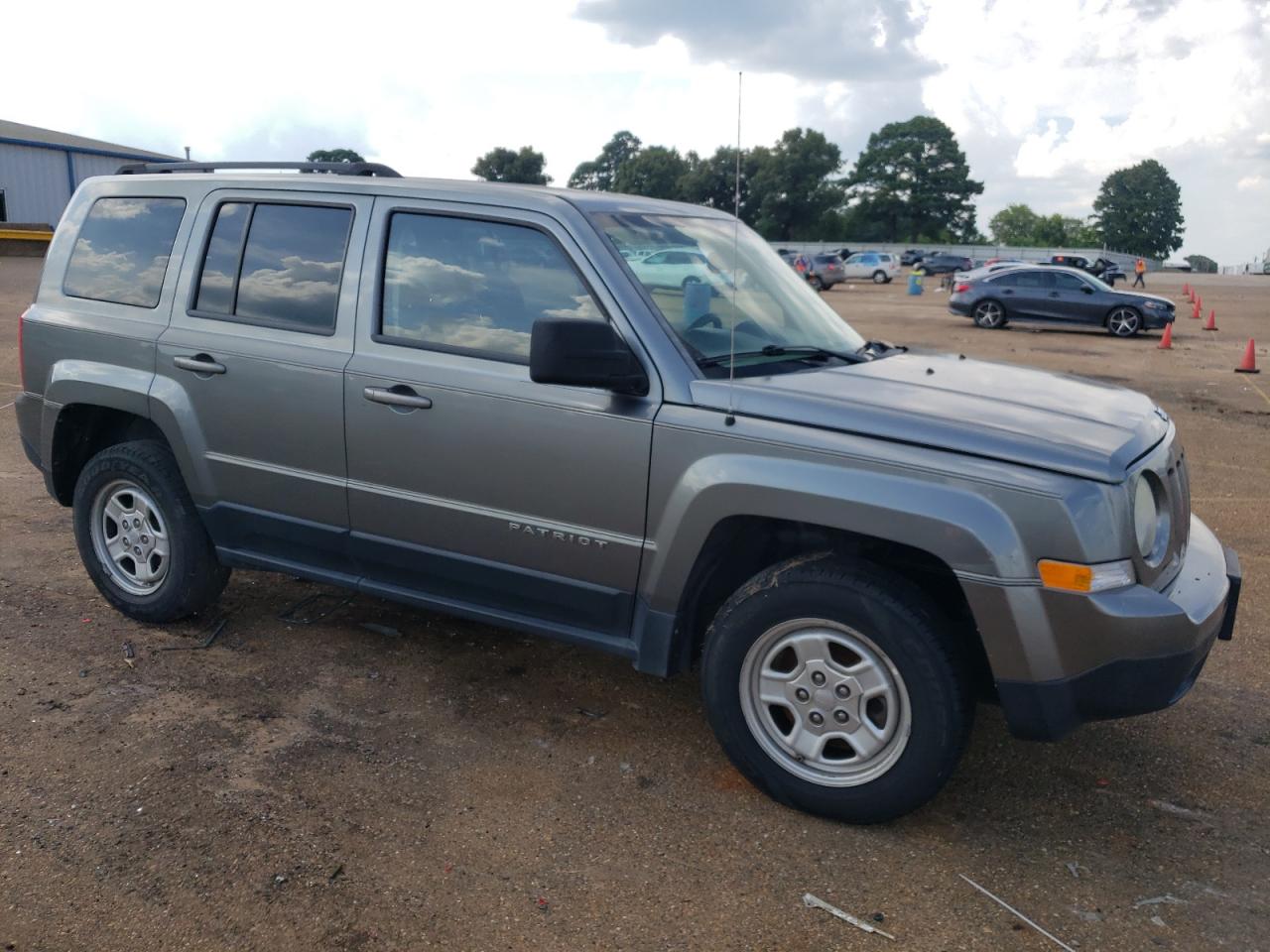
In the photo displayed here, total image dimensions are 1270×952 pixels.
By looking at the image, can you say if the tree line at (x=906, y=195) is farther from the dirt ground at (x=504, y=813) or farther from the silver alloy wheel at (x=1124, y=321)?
the dirt ground at (x=504, y=813)

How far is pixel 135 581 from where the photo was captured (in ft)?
16.6

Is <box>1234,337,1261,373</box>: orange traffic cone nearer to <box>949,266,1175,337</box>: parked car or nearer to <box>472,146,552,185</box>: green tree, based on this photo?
<box>949,266,1175,337</box>: parked car

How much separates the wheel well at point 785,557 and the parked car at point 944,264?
195ft

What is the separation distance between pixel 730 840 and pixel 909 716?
666 millimetres

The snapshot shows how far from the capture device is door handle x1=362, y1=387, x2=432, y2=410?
4012 mm

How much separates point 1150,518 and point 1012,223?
16236 cm

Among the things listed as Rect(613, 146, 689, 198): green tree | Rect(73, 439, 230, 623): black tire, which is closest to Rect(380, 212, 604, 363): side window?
Rect(73, 439, 230, 623): black tire

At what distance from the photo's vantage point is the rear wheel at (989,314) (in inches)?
926

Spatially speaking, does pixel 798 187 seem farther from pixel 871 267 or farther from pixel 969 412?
pixel 969 412

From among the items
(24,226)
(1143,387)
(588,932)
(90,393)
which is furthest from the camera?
(24,226)

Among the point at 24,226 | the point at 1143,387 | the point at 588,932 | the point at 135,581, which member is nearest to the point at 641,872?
the point at 588,932

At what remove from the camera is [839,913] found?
3.07 m

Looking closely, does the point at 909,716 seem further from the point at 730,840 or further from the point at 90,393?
the point at 90,393

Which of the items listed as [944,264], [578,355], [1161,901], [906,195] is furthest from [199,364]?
[906,195]
